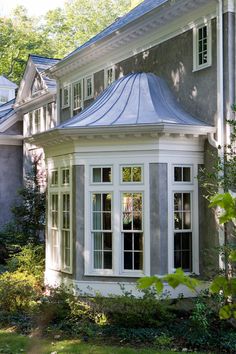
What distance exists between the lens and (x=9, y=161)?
2477 cm

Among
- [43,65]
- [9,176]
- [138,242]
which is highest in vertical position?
[43,65]

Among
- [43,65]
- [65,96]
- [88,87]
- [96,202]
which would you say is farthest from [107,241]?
[43,65]

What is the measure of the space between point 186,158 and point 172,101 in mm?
1714

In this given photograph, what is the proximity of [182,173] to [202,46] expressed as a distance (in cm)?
285

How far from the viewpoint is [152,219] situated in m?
10.2

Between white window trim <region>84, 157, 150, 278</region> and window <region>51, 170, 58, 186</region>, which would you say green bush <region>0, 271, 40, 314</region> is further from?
window <region>51, 170, 58, 186</region>

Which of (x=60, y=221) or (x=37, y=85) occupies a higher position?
(x=37, y=85)

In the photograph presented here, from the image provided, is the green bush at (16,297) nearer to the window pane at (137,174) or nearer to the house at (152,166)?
the house at (152,166)

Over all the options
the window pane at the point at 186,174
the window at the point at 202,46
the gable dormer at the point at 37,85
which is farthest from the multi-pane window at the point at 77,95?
the window pane at the point at 186,174

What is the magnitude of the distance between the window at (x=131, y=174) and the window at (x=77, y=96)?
6.81 m

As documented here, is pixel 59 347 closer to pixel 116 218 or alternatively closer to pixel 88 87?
pixel 116 218

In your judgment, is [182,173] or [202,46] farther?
[202,46]

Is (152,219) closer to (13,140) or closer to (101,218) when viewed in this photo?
(101,218)

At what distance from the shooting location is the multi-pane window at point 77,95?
1688cm
